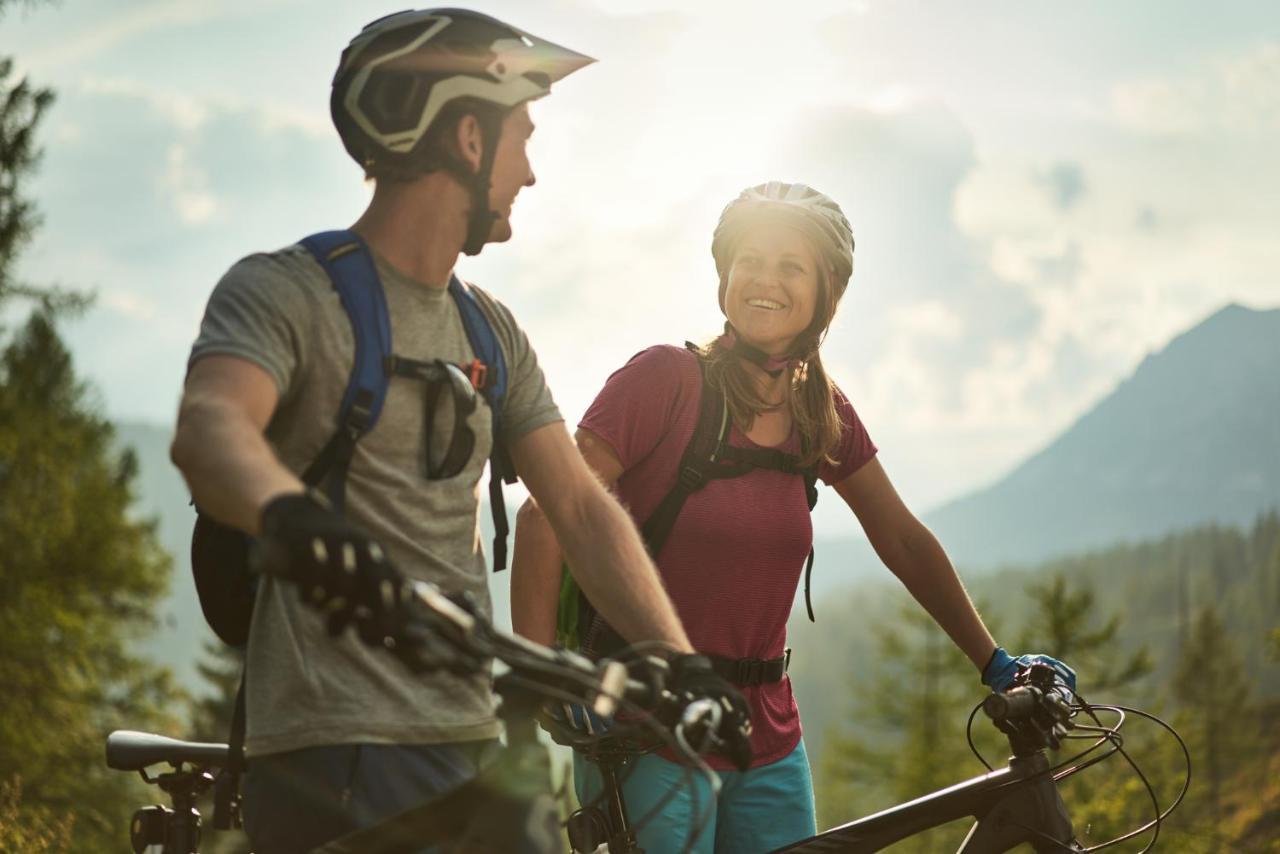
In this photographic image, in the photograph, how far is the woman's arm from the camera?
441 centimetres

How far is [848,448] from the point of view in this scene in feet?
14.3

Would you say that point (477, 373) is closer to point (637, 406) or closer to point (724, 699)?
point (724, 699)

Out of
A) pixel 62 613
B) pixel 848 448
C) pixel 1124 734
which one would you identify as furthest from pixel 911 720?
pixel 848 448

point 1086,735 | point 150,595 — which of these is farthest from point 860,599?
point 1086,735

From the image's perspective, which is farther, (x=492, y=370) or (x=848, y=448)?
(x=848, y=448)

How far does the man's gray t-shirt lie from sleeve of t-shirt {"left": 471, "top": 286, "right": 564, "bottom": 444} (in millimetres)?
226

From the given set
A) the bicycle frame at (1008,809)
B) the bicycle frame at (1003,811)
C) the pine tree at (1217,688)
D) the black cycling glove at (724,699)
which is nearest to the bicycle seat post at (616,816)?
the bicycle frame at (1003,811)

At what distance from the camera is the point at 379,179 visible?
104 inches

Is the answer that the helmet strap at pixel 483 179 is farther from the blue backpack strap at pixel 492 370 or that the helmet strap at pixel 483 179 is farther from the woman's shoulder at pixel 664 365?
the woman's shoulder at pixel 664 365

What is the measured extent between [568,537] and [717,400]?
121cm

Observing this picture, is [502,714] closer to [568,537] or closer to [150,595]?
[568,537]

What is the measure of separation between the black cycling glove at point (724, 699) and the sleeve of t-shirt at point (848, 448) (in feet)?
6.11

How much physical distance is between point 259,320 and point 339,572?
2.38ft

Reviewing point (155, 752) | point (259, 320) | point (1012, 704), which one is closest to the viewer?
point (259, 320)
